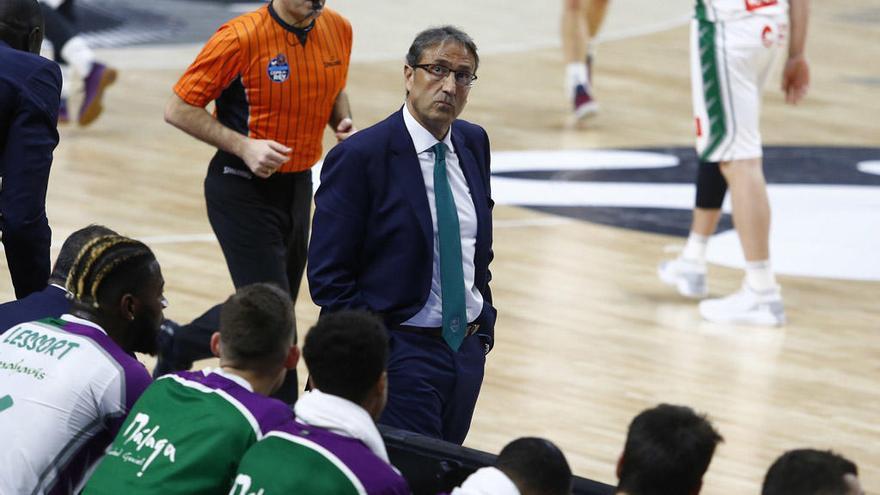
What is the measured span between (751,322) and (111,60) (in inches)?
284

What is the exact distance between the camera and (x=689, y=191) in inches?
410

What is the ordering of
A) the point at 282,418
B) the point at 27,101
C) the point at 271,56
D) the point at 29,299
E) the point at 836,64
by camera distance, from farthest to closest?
the point at 836,64, the point at 271,56, the point at 27,101, the point at 29,299, the point at 282,418

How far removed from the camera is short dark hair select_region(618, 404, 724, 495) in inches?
125

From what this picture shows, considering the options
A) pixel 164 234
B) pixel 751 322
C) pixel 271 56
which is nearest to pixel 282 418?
pixel 271 56

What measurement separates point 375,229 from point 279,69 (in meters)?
1.31

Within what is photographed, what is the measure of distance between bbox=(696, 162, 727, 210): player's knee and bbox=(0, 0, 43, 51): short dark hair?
3.80 m

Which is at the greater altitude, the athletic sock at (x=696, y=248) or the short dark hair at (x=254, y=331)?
the short dark hair at (x=254, y=331)

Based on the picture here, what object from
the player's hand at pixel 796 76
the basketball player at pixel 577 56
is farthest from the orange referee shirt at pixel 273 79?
the basketball player at pixel 577 56

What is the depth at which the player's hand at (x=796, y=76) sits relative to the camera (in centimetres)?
795

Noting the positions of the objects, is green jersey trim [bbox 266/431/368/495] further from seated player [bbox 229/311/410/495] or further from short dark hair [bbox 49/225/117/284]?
short dark hair [bbox 49/225/117/284]

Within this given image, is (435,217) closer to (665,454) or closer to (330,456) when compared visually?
(330,456)

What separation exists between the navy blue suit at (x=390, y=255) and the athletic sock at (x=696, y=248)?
143 inches

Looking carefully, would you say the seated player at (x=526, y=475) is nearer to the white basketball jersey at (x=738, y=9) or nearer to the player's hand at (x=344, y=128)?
the player's hand at (x=344, y=128)

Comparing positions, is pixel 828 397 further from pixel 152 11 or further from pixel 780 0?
pixel 152 11
